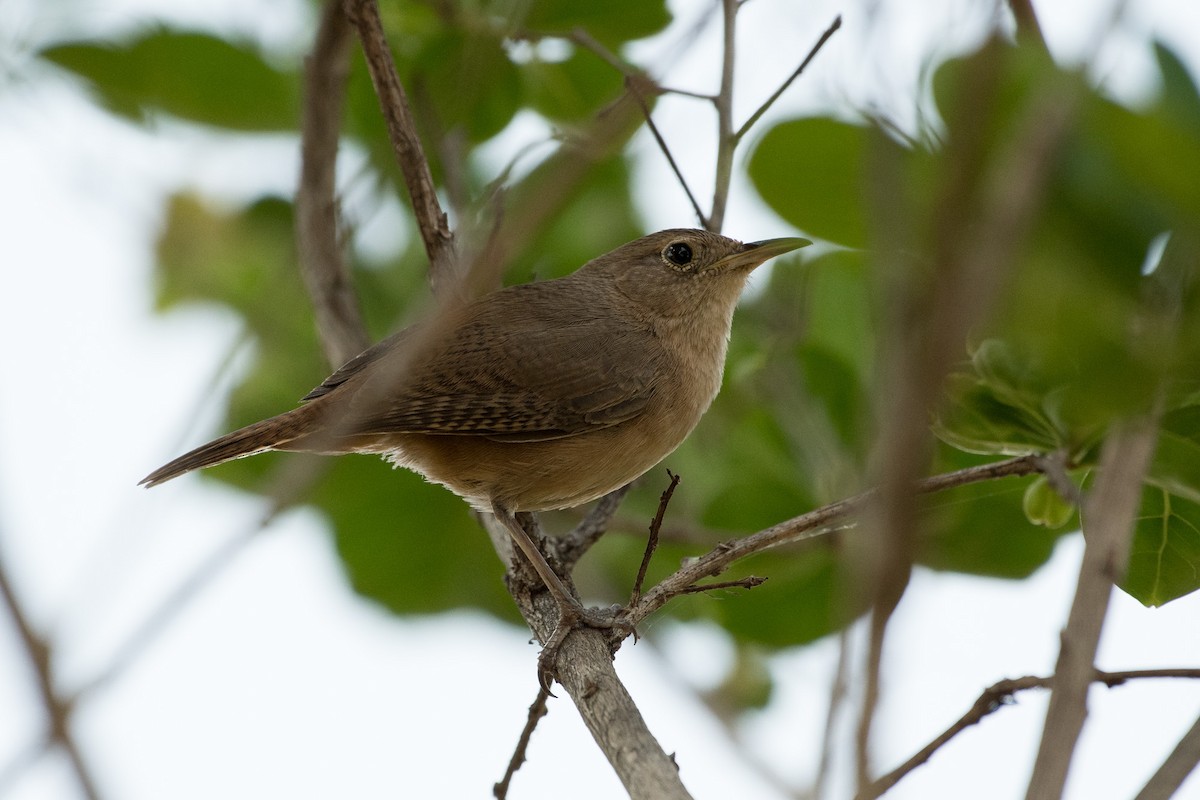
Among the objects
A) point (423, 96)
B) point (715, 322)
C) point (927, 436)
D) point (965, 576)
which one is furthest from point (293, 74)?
point (927, 436)

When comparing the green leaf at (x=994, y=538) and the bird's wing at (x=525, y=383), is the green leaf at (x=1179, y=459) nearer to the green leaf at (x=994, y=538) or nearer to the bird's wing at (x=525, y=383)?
the green leaf at (x=994, y=538)

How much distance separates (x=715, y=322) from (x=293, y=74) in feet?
6.79

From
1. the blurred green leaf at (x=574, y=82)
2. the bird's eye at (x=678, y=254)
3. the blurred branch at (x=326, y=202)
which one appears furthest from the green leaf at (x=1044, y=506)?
the blurred green leaf at (x=574, y=82)

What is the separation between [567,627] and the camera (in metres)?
3.80

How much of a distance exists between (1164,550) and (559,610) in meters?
1.85

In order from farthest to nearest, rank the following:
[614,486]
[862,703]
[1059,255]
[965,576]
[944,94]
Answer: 1. [614,486]
2. [965,576]
3. [944,94]
4. [1059,255]
5. [862,703]

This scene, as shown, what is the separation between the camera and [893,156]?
1.65m

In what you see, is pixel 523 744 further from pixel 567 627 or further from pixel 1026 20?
pixel 1026 20

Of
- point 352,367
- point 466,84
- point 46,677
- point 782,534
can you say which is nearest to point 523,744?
point 782,534

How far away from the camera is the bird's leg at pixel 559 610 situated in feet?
12.2

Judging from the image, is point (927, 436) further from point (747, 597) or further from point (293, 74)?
point (293, 74)

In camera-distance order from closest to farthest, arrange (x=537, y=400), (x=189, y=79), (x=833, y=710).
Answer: (x=833, y=710) → (x=537, y=400) → (x=189, y=79)

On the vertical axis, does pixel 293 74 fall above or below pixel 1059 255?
above

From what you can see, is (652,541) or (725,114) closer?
(652,541)
